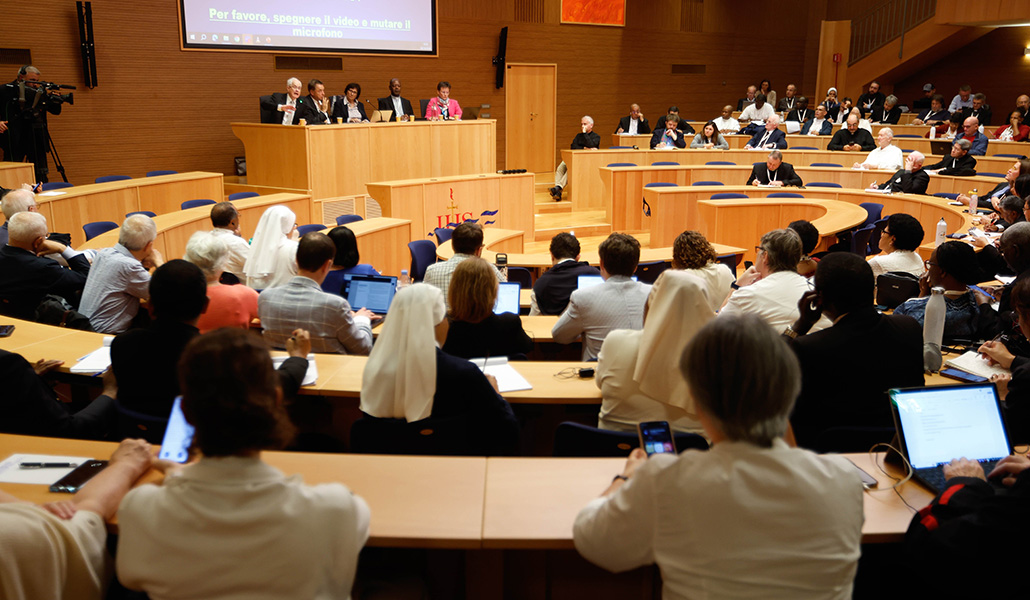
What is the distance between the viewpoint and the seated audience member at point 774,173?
10320mm

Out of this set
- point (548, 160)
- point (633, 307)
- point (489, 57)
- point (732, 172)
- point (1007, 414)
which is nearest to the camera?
point (1007, 414)

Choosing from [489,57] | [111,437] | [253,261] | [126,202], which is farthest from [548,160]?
[111,437]

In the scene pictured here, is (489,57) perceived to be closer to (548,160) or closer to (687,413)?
(548,160)

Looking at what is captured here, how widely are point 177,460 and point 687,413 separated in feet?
5.63

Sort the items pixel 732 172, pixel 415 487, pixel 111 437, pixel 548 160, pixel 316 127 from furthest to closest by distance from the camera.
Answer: pixel 548 160 → pixel 732 172 → pixel 316 127 → pixel 111 437 → pixel 415 487

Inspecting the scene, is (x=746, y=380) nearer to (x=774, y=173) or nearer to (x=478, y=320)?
(x=478, y=320)

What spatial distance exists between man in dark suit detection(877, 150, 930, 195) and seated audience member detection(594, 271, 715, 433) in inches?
316

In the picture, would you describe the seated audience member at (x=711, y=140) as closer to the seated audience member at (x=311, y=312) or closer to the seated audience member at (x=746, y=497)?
the seated audience member at (x=311, y=312)

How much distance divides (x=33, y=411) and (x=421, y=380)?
1.39 meters

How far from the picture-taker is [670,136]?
13.4 metres

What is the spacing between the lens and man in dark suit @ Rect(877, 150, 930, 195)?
30.6 feet

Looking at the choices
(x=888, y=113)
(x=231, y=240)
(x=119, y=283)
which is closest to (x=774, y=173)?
(x=888, y=113)

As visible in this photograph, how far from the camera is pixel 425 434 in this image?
2.71m

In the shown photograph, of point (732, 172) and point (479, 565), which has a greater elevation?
point (732, 172)
